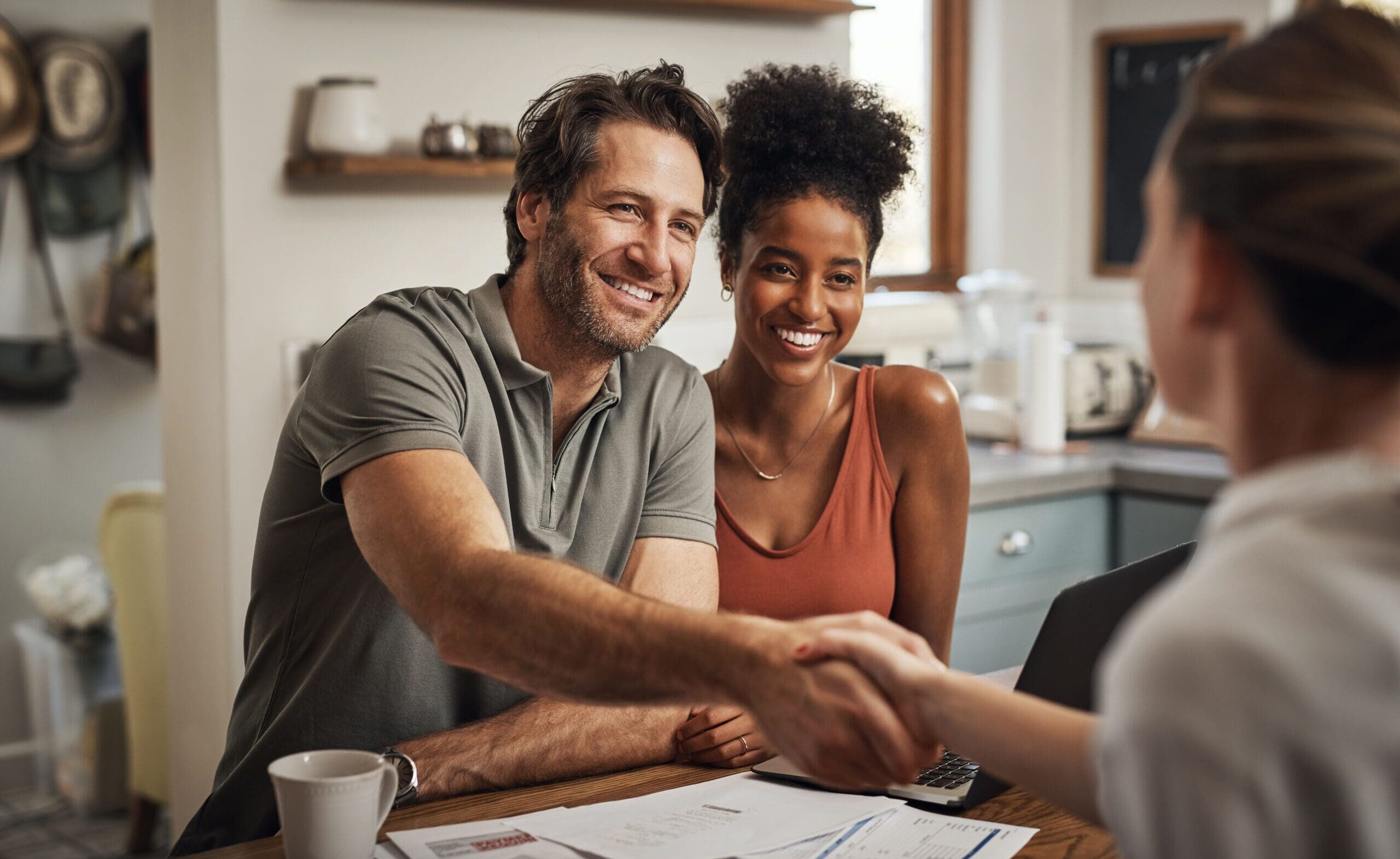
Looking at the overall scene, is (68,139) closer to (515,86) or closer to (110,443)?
(110,443)

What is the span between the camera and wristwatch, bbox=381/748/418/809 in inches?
50.8

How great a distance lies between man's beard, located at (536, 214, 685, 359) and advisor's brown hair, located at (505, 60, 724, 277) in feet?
0.21

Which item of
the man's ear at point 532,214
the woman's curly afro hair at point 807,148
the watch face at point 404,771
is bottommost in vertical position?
the watch face at point 404,771

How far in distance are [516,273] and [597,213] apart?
0.15 metres

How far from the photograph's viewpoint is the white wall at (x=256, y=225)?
8.25ft

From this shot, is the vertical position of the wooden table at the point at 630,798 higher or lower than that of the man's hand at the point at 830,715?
lower

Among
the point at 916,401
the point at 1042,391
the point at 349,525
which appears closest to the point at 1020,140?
the point at 1042,391

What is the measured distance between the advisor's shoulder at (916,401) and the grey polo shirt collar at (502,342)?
19.9 inches

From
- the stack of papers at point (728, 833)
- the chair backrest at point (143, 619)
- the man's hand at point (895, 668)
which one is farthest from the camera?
the chair backrest at point (143, 619)

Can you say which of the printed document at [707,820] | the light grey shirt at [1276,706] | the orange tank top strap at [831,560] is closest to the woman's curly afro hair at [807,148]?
the orange tank top strap at [831,560]

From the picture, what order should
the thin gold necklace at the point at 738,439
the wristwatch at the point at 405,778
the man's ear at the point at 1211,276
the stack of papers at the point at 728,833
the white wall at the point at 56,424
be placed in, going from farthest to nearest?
1. the white wall at the point at 56,424
2. the thin gold necklace at the point at 738,439
3. the wristwatch at the point at 405,778
4. the stack of papers at the point at 728,833
5. the man's ear at the point at 1211,276

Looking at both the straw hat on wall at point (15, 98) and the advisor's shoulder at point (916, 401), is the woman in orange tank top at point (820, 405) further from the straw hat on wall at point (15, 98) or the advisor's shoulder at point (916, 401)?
the straw hat on wall at point (15, 98)

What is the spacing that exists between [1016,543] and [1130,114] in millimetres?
1683

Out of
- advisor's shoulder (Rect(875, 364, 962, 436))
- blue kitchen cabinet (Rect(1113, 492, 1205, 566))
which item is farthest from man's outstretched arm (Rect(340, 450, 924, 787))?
blue kitchen cabinet (Rect(1113, 492, 1205, 566))
